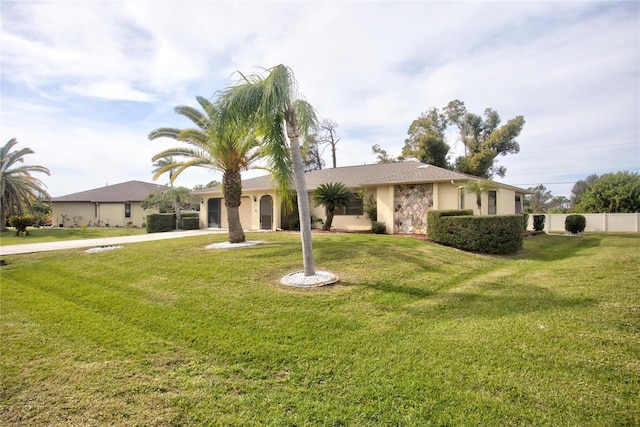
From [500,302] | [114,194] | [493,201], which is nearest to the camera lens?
[500,302]

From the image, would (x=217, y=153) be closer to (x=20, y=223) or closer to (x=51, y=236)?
(x=51, y=236)

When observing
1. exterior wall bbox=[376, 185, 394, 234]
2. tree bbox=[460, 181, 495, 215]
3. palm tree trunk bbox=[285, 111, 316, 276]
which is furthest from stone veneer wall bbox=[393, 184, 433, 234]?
palm tree trunk bbox=[285, 111, 316, 276]

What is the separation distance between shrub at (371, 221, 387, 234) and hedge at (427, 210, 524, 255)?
364 cm

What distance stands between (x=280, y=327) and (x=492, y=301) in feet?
12.7

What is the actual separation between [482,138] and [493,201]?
1840 cm

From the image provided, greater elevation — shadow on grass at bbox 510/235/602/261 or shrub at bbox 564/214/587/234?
shrub at bbox 564/214/587/234

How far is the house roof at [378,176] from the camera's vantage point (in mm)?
14578

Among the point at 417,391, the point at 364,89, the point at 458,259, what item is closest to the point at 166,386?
the point at 417,391

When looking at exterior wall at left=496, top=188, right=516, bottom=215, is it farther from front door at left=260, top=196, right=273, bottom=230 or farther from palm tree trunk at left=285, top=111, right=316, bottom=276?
palm tree trunk at left=285, top=111, right=316, bottom=276

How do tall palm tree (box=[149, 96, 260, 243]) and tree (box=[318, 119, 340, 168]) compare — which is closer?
tall palm tree (box=[149, 96, 260, 243])

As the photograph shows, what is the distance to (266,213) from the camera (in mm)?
19734

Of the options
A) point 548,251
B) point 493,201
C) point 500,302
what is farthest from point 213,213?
point 500,302

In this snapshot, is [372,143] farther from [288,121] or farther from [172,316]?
[172,316]

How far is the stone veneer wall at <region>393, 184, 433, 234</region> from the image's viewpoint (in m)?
15.1
